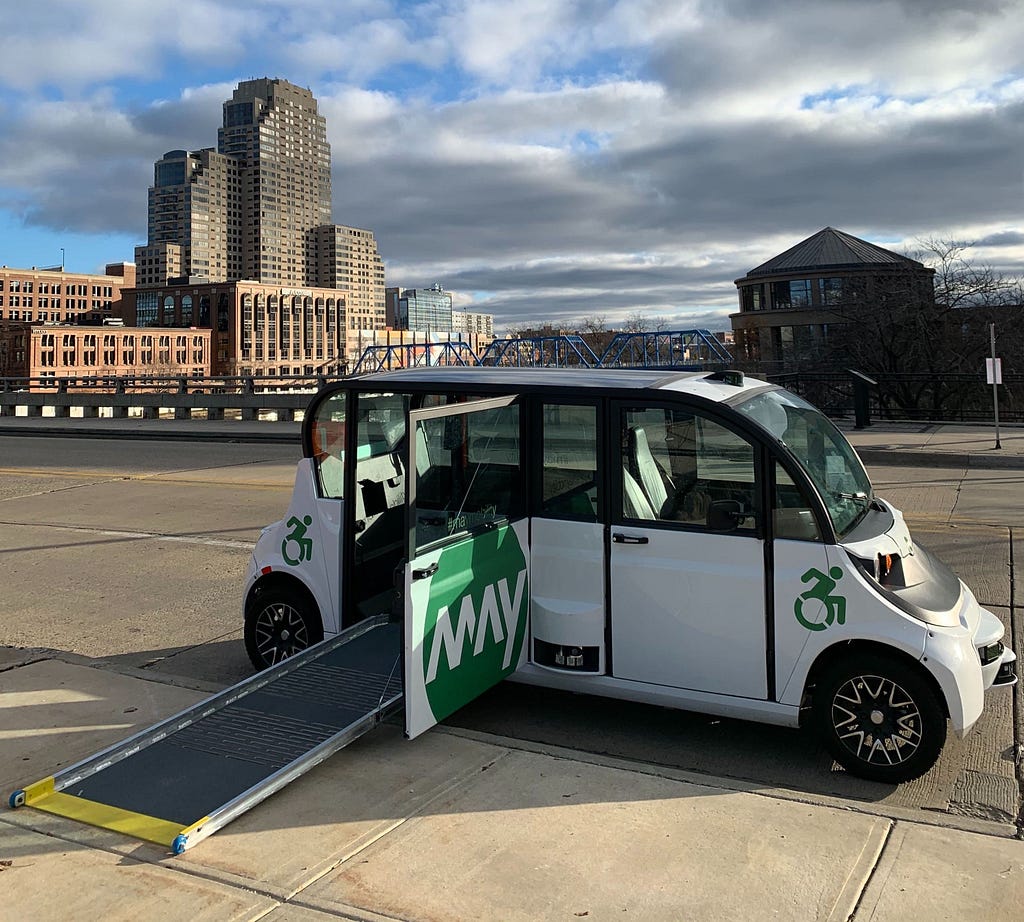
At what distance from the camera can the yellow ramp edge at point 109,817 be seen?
3713 mm

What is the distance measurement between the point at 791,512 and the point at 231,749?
2.88 metres

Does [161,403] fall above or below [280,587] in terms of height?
above

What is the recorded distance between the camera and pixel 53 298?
19138 cm

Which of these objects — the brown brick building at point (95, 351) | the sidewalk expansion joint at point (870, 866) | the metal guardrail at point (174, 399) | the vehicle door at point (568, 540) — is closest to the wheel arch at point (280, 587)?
the vehicle door at point (568, 540)

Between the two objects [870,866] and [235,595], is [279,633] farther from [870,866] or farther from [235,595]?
[870,866]

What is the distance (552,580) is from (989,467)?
13147 millimetres

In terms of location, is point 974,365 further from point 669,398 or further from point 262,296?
point 262,296

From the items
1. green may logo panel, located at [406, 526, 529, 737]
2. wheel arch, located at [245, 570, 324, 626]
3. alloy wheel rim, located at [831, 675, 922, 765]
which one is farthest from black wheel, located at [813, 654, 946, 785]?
wheel arch, located at [245, 570, 324, 626]

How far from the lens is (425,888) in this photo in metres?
3.38

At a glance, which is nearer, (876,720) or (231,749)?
(876,720)

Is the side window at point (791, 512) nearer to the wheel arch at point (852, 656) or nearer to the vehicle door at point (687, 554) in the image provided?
the vehicle door at point (687, 554)

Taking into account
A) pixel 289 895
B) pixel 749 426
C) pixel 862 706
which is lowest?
pixel 289 895

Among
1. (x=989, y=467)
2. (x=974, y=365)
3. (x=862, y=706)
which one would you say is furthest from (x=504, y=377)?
(x=974, y=365)

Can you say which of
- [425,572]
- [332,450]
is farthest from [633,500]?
[332,450]
